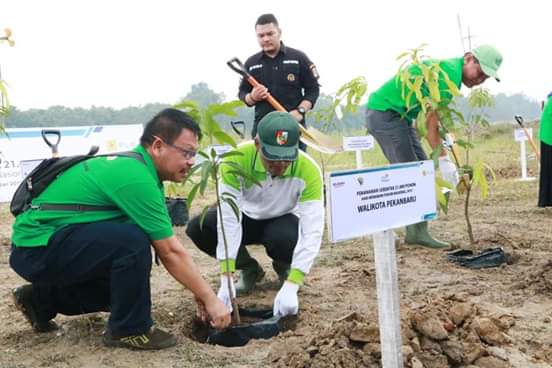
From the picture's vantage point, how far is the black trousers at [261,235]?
2.91m

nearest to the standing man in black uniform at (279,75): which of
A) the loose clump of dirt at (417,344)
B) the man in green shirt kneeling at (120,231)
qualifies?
the man in green shirt kneeling at (120,231)

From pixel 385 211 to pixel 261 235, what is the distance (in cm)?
150

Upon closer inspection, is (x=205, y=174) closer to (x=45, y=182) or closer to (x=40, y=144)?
(x=45, y=182)

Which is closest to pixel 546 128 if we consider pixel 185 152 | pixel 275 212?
pixel 275 212

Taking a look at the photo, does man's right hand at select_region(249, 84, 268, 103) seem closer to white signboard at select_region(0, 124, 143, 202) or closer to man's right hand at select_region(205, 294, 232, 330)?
man's right hand at select_region(205, 294, 232, 330)

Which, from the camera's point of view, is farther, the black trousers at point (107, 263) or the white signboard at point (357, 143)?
the white signboard at point (357, 143)

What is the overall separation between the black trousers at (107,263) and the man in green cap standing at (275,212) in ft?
1.76

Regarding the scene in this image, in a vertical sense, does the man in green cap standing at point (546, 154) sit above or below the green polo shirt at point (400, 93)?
below

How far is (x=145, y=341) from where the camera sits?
226cm

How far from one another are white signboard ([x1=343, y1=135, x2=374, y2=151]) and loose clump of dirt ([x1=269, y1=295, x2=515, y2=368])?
3.42 meters

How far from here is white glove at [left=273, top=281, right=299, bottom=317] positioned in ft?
8.37

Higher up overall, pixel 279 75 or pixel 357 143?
pixel 279 75

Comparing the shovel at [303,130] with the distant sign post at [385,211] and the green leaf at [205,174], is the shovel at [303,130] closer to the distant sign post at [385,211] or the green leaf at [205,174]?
the green leaf at [205,174]

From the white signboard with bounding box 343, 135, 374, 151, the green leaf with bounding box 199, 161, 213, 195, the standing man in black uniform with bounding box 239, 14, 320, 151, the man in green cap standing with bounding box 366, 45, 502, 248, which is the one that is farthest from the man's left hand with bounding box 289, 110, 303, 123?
the green leaf with bounding box 199, 161, 213, 195
